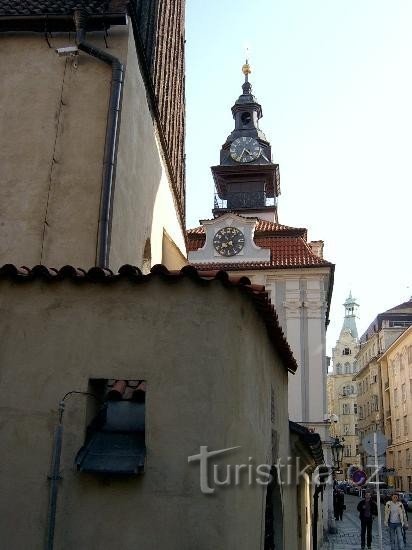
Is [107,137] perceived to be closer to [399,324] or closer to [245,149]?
[245,149]

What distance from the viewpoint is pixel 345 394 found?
9088 centimetres

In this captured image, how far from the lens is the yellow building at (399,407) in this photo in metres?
48.1

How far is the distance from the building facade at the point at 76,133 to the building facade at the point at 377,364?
52.8 meters

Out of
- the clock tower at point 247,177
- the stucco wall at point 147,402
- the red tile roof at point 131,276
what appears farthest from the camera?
the clock tower at point 247,177

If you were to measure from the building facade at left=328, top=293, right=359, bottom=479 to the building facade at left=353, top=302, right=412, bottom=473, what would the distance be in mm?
13480

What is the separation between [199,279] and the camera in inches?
205

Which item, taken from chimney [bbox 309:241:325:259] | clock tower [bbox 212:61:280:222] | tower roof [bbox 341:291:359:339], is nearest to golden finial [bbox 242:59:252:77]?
clock tower [bbox 212:61:280:222]

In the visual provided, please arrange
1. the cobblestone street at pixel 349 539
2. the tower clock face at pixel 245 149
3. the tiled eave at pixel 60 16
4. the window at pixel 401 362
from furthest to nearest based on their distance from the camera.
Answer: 1. the window at pixel 401 362
2. the tower clock face at pixel 245 149
3. the cobblestone street at pixel 349 539
4. the tiled eave at pixel 60 16

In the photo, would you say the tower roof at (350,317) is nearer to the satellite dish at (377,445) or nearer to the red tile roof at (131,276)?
the satellite dish at (377,445)

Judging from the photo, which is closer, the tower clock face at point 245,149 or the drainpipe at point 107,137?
the drainpipe at point 107,137

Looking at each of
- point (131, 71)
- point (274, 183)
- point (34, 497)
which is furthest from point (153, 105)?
point (274, 183)

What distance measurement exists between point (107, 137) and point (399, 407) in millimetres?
48559

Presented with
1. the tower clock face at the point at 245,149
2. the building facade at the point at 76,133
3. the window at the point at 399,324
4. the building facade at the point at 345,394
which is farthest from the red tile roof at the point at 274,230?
the building facade at the point at 345,394

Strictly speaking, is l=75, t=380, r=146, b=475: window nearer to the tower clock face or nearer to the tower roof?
the tower clock face
